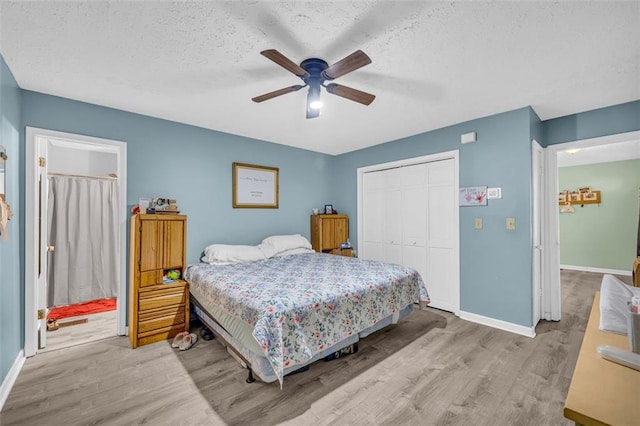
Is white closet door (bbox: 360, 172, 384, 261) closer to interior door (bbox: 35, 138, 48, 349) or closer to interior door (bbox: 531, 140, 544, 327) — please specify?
interior door (bbox: 531, 140, 544, 327)

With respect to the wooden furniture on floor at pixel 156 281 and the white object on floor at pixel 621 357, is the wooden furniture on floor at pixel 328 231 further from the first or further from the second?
the white object on floor at pixel 621 357

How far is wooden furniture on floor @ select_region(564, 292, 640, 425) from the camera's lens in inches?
27.5

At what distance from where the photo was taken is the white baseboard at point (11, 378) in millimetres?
1973

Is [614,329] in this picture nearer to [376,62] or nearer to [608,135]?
[376,62]

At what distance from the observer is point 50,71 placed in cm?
231

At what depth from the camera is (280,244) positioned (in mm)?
4156

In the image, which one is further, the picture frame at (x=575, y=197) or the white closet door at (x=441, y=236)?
the picture frame at (x=575, y=197)

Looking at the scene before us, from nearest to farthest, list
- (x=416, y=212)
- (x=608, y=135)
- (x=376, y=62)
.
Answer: (x=376, y=62)
(x=608, y=135)
(x=416, y=212)

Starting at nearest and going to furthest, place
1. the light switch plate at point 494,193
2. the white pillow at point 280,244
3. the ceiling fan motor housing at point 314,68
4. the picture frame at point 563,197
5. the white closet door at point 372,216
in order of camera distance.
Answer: the ceiling fan motor housing at point 314,68
the light switch plate at point 494,193
the white pillow at point 280,244
the white closet door at point 372,216
the picture frame at point 563,197

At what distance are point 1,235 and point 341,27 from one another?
8.99 ft

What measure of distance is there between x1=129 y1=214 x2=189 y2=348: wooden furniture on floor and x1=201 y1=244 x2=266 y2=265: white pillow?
0.36 metres

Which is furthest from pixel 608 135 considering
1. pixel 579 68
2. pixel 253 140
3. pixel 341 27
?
pixel 253 140

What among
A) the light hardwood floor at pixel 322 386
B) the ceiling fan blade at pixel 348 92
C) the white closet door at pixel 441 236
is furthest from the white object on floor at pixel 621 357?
the white closet door at pixel 441 236

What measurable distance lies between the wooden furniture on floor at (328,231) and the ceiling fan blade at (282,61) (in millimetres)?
3031
